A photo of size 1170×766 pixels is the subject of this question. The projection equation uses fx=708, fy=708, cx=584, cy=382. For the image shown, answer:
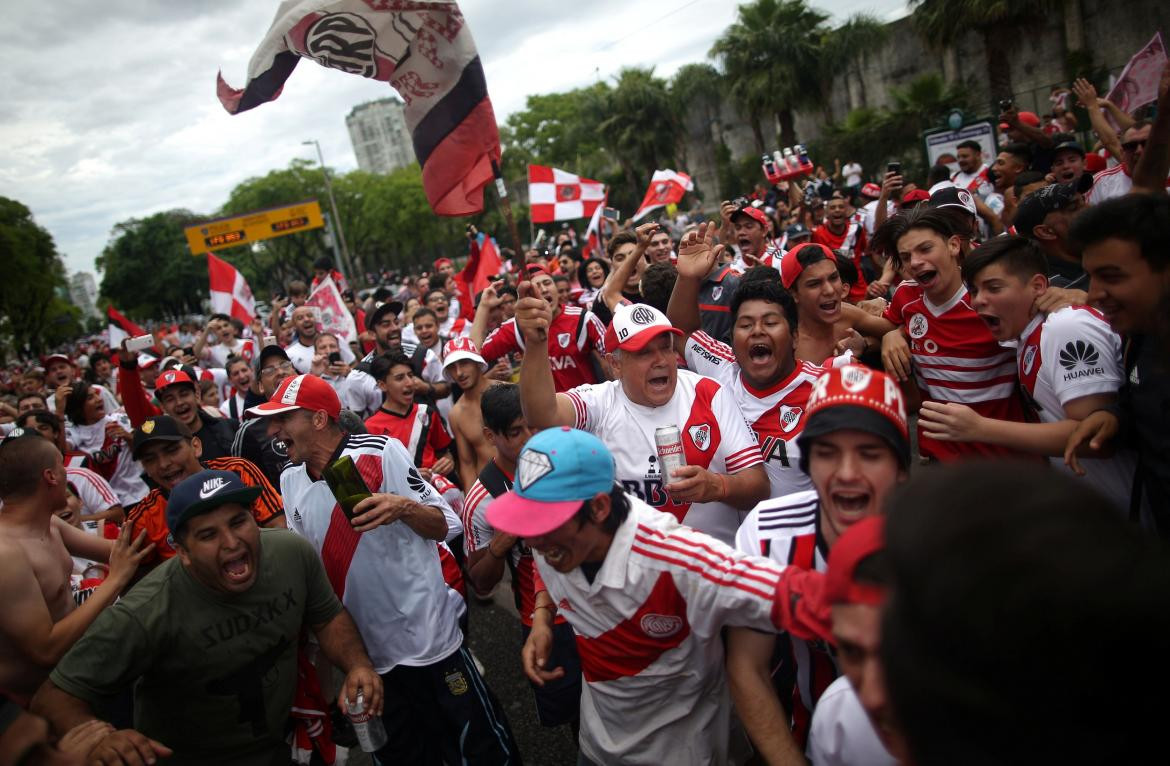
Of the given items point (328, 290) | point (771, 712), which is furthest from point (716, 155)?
point (771, 712)

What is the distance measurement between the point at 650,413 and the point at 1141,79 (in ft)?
21.8

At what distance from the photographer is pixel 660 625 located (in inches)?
91.0

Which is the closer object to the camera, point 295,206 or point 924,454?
point 924,454

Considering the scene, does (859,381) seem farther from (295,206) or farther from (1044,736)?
Result: (295,206)

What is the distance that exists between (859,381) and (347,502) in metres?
2.10

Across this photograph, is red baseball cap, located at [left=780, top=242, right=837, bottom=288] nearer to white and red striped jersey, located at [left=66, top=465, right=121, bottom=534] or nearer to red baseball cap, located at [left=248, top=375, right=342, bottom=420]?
red baseball cap, located at [left=248, top=375, right=342, bottom=420]

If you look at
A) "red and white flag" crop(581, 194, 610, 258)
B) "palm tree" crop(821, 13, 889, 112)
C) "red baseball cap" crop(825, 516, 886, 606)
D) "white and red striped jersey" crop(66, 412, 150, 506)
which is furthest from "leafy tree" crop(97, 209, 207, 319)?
"red baseball cap" crop(825, 516, 886, 606)

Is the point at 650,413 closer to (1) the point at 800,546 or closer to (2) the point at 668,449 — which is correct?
(2) the point at 668,449

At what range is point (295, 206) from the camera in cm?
4181

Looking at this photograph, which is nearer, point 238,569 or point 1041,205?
point 238,569

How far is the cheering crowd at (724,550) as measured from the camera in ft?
2.81

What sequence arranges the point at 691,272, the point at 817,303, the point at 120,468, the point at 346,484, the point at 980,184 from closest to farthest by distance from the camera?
the point at 346,484 → the point at 817,303 → the point at 691,272 → the point at 120,468 → the point at 980,184

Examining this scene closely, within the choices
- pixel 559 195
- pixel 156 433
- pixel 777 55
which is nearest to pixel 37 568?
pixel 156 433

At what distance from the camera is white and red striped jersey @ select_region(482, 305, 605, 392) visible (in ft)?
20.0
